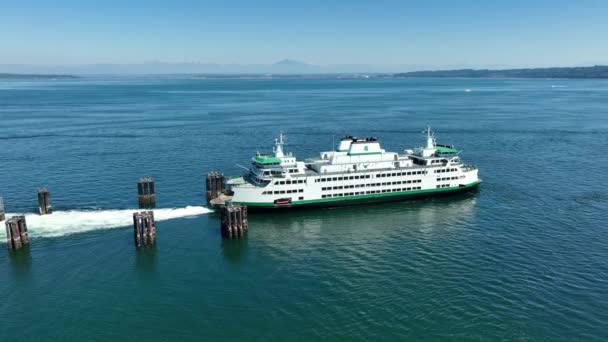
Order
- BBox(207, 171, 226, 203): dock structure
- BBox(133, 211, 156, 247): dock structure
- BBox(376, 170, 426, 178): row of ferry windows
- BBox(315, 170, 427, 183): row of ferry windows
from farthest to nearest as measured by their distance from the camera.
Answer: BBox(376, 170, 426, 178): row of ferry windows
BBox(207, 171, 226, 203): dock structure
BBox(315, 170, 427, 183): row of ferry windows
BBox(133, 211, 156, 247): dock structure

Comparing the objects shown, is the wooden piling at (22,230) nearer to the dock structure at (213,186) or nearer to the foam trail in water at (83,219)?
the foam trail in water at (83,219)

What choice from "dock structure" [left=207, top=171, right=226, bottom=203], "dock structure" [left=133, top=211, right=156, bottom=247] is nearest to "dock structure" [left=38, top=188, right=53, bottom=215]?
"dock structure" [left=133, top=211, right=156, bottom=247]

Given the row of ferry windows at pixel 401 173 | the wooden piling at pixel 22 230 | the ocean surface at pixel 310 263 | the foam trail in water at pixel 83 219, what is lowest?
the ocean surface at pixel 310 263

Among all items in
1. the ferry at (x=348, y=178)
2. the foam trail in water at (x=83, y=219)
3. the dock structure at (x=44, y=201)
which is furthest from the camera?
the ferry at (x=348, y=178)

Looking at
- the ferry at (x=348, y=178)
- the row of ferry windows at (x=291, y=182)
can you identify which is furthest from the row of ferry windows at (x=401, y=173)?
the row of ferry windows at (x=291, y=182)

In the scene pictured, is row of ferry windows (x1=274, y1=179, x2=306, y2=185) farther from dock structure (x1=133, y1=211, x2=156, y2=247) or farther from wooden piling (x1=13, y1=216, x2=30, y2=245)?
wooden piling (x1=13, y1=216, x2=30, y2=245)

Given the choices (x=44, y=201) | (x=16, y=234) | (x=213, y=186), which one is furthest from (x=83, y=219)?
(x=213, y=186)

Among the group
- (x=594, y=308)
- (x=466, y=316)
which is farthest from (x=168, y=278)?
(x=594, y=308)

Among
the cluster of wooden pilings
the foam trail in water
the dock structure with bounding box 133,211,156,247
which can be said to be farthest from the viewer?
the foam trail in water
